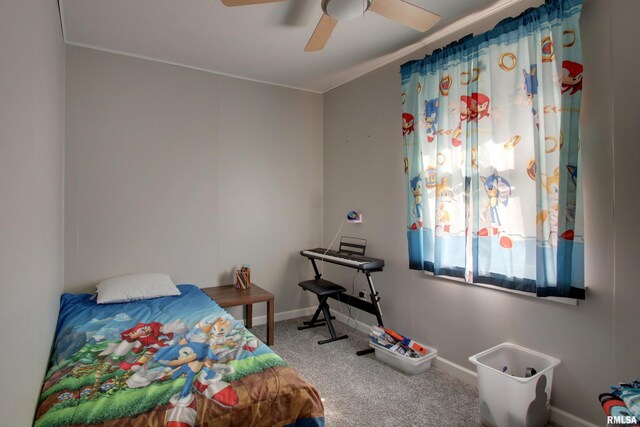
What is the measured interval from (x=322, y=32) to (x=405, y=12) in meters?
0.57

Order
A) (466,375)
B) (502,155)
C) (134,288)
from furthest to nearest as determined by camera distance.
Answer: (134,288), (466,375), (502,155)

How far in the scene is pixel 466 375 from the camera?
2.62 metres

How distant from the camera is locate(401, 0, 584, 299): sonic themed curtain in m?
1.97

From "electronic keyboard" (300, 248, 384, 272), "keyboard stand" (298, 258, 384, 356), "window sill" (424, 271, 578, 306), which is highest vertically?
"electronic keyboard" (300, 248, 384, 272)

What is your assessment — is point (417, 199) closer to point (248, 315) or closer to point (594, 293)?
point (594, 293)

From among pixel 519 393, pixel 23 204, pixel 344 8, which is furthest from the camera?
pixel 344 8

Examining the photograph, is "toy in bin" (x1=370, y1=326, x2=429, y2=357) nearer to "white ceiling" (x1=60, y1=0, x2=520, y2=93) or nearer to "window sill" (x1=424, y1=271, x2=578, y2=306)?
"window sill" (x1=424, y1=271, x2=578, y2=306)

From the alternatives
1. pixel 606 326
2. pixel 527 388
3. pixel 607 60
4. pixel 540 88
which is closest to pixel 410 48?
pixel 540 88

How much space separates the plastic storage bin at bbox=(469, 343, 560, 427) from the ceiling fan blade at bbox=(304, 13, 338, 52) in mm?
2346

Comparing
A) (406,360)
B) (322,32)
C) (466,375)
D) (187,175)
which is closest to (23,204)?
(322,32)

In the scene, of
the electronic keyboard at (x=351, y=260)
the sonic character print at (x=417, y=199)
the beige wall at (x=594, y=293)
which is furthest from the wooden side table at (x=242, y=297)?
the sonic character print at (x=417, y=199)

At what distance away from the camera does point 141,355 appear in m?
1.89

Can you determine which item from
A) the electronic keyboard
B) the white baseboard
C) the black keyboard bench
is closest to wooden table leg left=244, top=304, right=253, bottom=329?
the black keyboard bench

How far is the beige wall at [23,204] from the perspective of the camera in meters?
0.96
